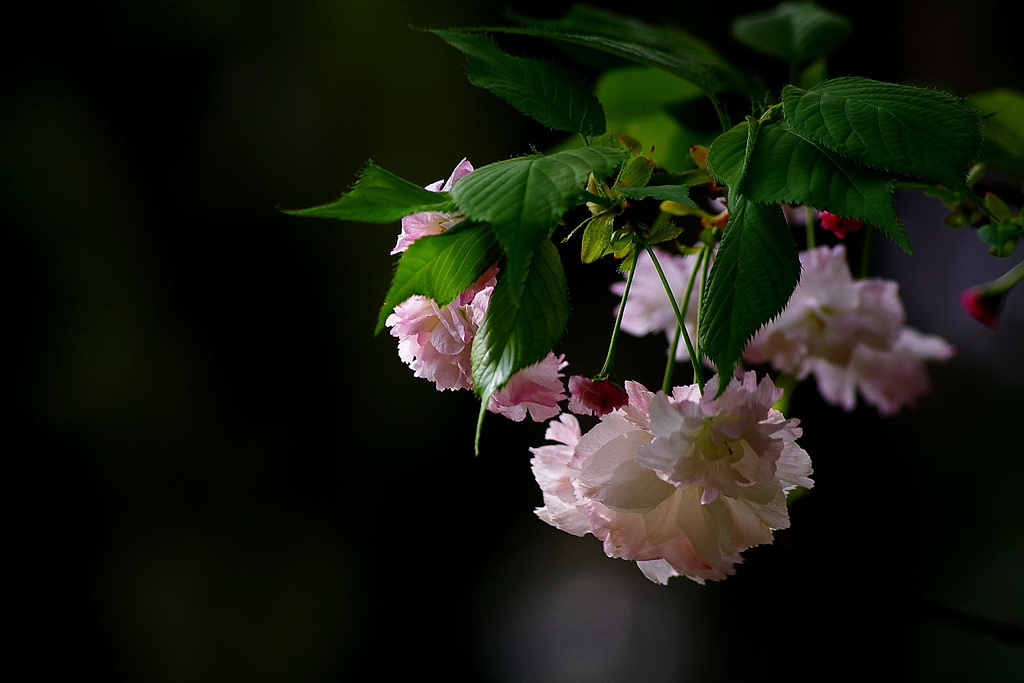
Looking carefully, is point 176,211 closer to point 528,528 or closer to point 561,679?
point 528,528

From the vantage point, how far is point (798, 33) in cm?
65

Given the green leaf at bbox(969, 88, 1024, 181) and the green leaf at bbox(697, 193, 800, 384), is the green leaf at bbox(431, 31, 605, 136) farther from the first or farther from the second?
the green leaf at bbox(969, 88, 1024, 181)

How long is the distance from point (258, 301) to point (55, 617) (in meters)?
0.82

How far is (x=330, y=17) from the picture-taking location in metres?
1.91

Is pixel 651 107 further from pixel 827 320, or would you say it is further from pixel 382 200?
pixel 382 200

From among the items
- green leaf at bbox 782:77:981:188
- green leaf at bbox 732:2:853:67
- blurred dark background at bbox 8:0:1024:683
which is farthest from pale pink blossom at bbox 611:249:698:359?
blurred dark background at bbox 8:0:1024:683

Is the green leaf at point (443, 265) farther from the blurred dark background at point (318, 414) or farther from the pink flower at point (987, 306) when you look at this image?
the blurred dark background at point (318, 414)

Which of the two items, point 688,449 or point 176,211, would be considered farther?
point 176,211

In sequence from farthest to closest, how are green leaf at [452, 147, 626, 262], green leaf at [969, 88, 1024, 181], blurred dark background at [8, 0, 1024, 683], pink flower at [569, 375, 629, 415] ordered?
blurred dark background at [8, 0, 1024, 683] < green leaf at [969, 88, 1024, 181] < pink flower at [569, 375, 629, 415] < green leaf at [452, 147, 626, 262]

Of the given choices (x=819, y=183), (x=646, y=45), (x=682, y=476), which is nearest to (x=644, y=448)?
(x=682, y=476)

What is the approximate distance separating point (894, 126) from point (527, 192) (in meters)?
0.15

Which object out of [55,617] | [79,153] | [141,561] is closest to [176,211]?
[79,153]

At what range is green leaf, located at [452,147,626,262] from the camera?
27 cm

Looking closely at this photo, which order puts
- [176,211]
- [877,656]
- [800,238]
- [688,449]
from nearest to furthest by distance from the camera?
[688,449] → [800,238] → [877,656] → [176,211]
